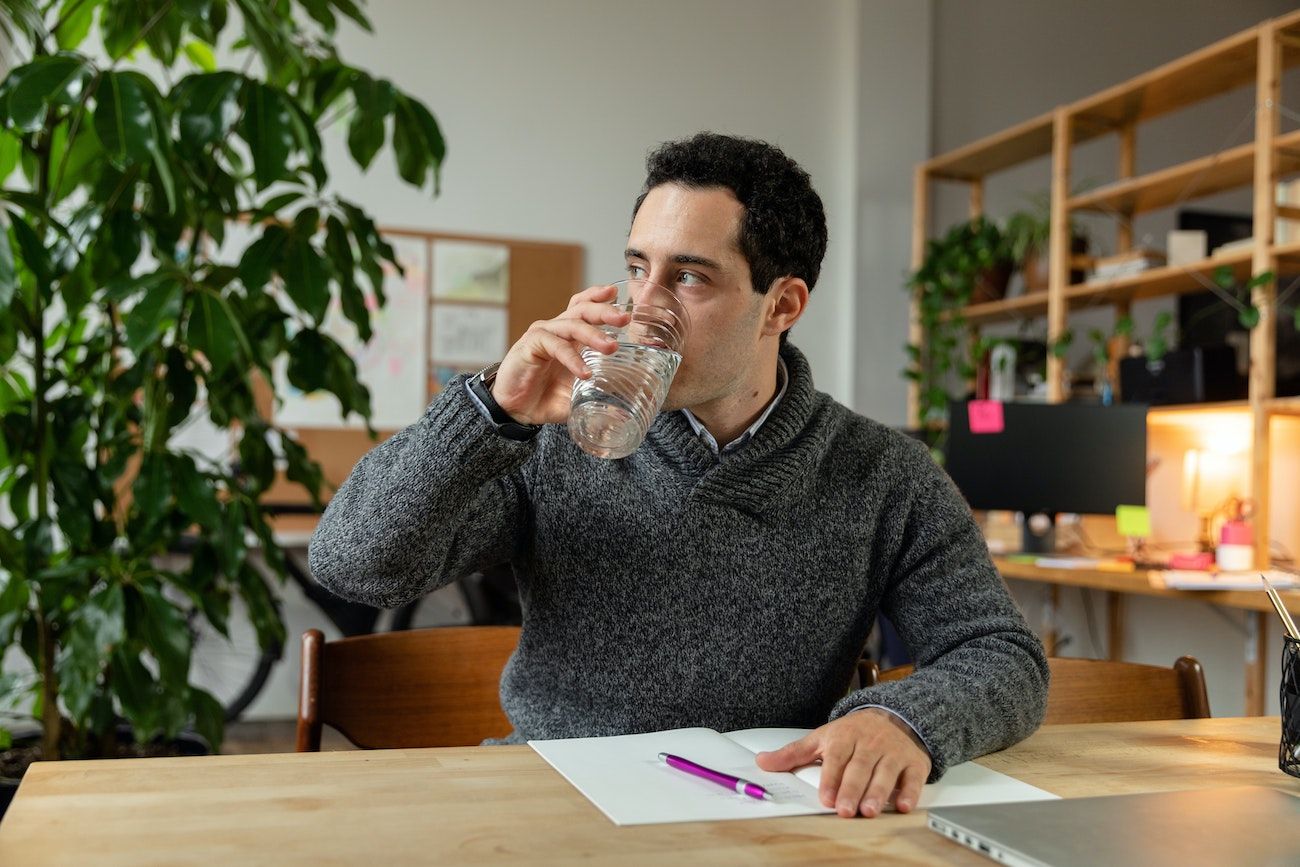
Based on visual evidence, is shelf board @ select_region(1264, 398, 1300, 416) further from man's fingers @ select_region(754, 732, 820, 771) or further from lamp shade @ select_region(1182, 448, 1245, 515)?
man's fingers @ select_region(754, 732, 820, 771)

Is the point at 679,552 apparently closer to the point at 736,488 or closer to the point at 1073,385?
the point at 736,488

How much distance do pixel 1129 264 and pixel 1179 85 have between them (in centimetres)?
58

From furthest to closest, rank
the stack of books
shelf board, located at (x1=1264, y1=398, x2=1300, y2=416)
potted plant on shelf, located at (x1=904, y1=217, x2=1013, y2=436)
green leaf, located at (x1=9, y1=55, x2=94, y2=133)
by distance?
potted plant on shelf, located at (x1=904, y1=217, x2=1013, y2=436) < the stack of books < shelf board, located at (x1=1264, y1=398, x2=1300, y2=416) < green leaf, located at (x1=9, y1=55, x2=94, y2=133)

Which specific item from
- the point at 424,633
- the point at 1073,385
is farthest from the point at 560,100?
the point at 424,633

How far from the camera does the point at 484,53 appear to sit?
181 inches

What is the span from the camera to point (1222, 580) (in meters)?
2.86

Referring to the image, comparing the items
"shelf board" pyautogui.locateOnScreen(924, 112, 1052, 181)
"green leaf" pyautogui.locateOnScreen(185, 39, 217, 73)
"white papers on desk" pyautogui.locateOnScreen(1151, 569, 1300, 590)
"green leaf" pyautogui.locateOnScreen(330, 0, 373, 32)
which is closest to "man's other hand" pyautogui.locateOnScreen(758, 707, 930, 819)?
"green leaf" pyautogui.locateOnScreen(330, 0, 373, 32)

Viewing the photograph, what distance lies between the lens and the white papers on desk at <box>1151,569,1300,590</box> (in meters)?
2.79

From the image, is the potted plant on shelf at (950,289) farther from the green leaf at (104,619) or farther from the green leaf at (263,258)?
the green leaf at (104,619)

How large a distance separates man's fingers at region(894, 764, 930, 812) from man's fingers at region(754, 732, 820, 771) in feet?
0.24

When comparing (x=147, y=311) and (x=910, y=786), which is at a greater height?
(x=147, y=311)

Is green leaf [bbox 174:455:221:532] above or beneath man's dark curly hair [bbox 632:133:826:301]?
beneath

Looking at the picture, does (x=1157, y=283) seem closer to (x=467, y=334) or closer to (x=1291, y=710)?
(x=467, y=334)

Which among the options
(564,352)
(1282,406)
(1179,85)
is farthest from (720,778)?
(1179,85)
